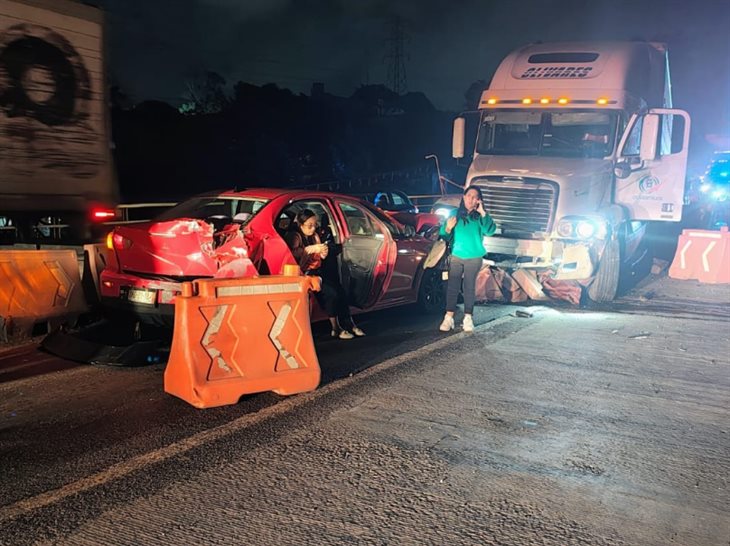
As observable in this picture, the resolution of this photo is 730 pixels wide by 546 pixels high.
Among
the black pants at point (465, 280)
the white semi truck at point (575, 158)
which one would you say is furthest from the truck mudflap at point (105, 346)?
the white semi truck at point (575, 158)

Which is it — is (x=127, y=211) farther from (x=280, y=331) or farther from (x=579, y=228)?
(x=280, y=331)

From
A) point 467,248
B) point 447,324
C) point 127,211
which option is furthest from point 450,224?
point 127,211

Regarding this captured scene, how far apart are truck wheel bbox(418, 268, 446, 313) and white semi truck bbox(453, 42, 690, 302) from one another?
1304 mm

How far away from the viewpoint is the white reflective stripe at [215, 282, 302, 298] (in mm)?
5324

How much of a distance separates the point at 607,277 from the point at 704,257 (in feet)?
10.9

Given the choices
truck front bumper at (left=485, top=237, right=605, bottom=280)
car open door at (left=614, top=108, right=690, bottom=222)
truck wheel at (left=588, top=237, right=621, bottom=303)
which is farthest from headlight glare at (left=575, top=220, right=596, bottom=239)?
car open door at (left=614, top=108, right=690, bottom=222)

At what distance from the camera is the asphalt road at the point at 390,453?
3.61 metres

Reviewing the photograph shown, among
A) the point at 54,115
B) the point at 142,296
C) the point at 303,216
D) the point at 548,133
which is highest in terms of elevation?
the point at 548,133

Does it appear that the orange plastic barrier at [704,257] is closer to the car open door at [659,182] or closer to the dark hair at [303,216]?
the car open door at [659,182]

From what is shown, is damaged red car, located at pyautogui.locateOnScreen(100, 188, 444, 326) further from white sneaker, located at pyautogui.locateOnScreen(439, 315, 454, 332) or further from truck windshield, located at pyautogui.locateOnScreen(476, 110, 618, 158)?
truck windshield, located at pyautogui.locateOnScreen(476, 110, 618, 158)

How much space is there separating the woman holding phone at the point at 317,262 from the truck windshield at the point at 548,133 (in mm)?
4815


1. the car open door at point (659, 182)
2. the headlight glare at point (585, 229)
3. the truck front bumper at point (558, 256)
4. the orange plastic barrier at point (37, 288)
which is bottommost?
the orange plastic barrier at point (37, 288)

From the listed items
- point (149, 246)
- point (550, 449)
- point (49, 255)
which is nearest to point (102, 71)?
point (49, 255)

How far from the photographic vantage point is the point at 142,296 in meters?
6.76
